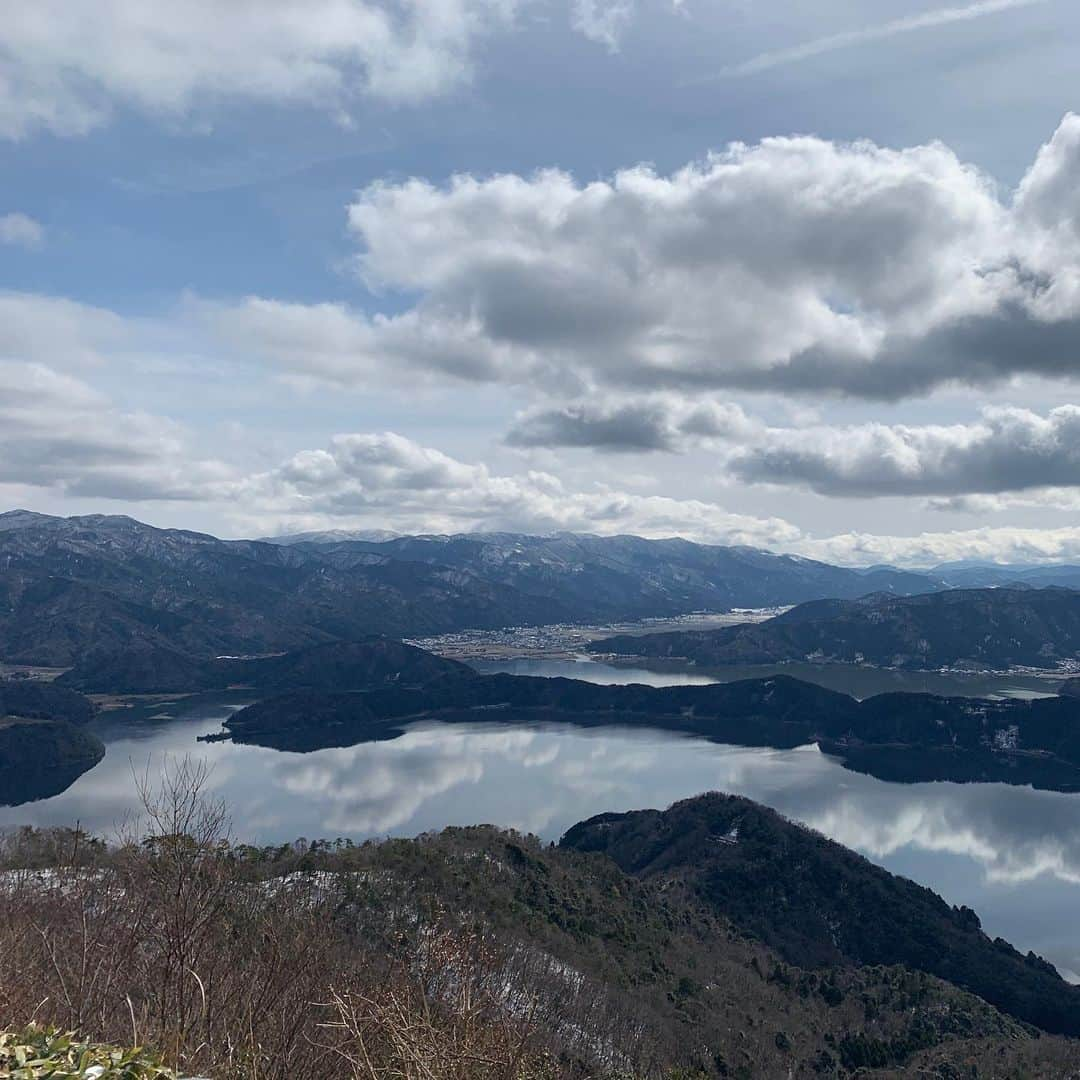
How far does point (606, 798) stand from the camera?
2564 inches

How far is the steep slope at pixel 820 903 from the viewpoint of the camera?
34.5 metres

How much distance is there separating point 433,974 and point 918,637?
496 ft

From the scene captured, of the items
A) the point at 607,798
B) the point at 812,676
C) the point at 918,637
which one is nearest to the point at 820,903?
the point at 607,798

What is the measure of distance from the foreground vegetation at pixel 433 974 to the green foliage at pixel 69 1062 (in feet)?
0.26

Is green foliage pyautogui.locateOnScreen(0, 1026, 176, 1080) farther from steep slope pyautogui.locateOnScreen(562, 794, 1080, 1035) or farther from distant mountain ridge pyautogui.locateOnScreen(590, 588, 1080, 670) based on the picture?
distant mountain ridge pyautogui.locateOnScreen(590, 588, 1080, 670)

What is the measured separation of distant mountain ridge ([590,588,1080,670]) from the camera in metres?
142

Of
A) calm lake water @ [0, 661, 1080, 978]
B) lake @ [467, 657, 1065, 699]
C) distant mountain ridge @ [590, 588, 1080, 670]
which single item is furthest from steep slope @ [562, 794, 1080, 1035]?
distant mountain ridge @ [590, 588, 1080, 670]

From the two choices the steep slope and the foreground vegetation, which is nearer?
the foreground vegetation

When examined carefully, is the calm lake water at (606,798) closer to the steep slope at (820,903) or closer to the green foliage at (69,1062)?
the steep slope at (820,903)

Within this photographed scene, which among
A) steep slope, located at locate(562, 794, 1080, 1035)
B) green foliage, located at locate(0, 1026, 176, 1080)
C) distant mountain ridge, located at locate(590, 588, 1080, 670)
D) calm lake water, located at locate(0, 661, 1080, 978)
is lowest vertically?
calm lake water, located at locate(0, 661, 1080, 978)

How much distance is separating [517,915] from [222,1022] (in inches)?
839

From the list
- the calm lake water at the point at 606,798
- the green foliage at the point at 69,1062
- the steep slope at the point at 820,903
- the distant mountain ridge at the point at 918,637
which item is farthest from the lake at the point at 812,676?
the green foliage at the point at 69,1062

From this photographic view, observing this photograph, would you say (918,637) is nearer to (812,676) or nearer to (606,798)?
(812,676)

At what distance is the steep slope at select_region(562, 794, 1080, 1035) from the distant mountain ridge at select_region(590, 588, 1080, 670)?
98.8m
